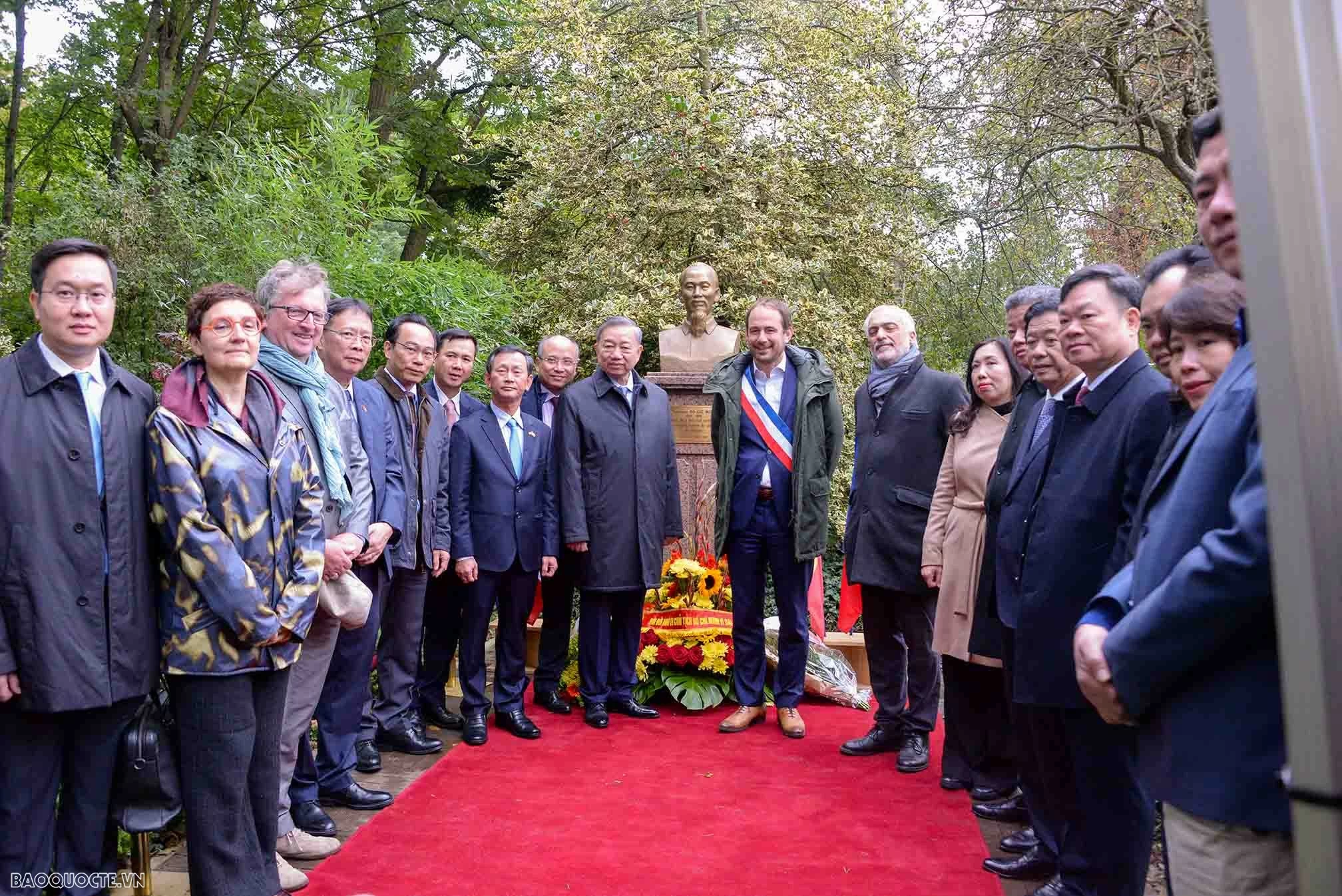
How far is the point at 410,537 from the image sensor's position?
4.89 m

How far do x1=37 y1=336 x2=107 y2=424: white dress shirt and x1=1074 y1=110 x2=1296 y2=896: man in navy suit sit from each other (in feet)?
8.63

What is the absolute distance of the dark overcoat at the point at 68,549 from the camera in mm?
2781

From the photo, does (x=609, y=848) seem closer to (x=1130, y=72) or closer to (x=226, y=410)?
(x=226, y=410)

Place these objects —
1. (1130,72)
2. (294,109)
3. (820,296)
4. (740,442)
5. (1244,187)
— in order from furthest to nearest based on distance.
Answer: (294,109), (820,296), (1130,72), (740,442), (1244,187)

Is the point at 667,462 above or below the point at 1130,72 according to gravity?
below

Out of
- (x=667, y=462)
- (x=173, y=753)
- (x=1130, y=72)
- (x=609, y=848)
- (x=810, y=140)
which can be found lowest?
(x=609, y=848)

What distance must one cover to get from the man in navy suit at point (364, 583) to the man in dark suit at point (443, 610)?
3.72 feet

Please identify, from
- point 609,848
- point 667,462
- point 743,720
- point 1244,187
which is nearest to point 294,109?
point 667,462

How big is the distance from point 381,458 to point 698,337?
380 centimetres

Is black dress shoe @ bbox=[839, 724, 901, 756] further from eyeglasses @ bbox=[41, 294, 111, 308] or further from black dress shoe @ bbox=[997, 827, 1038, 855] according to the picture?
eyeglasses @ bbox=[41, 294, 111, 308]

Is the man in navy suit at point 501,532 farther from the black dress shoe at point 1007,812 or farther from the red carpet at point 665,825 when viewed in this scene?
the black dress shoe at point 1007,812

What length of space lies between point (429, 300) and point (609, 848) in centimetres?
548

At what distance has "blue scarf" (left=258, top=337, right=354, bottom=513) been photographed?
3.74 meters

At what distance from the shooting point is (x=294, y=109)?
15219 mm
